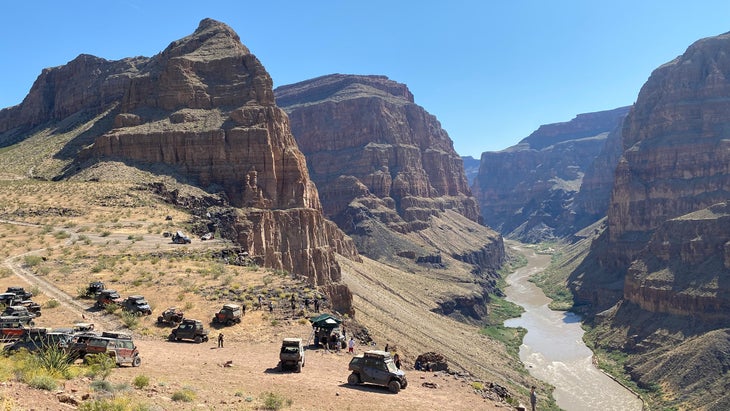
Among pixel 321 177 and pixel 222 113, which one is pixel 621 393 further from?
pixel 321 177

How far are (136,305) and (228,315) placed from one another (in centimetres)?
626

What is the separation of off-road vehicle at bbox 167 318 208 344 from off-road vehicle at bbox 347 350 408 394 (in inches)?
417

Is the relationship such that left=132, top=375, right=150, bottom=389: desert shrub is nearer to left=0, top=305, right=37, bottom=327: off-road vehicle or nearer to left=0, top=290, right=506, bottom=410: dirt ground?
left=0, top=290, right=506, bottom=410: dirt ground

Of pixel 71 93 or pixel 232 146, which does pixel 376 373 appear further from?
pixel 71 93

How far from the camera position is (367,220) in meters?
169

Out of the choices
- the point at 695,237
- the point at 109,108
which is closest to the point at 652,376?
the point at 695,237

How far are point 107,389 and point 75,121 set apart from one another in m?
106

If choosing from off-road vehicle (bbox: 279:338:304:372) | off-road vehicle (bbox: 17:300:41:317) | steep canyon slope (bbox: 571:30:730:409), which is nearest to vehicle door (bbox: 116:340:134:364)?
off-road vehicle (bbox: 279:338:304:372)

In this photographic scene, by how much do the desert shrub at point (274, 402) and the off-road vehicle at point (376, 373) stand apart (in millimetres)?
5132

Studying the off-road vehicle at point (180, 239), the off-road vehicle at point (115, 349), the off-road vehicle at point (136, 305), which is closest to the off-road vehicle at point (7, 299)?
the off-road vehicle at point (136, 305)

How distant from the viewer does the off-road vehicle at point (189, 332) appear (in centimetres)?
3176

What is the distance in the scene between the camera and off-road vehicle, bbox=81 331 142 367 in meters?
23.3

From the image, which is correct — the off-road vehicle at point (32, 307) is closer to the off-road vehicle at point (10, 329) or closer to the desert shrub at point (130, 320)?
the desert shrub at point (130, 320)

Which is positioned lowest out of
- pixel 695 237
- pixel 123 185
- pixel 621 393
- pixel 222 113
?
pixel 621 393
